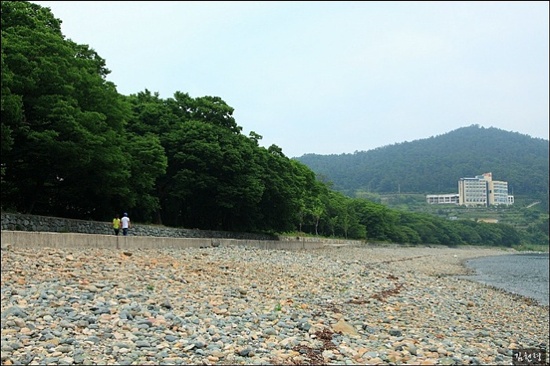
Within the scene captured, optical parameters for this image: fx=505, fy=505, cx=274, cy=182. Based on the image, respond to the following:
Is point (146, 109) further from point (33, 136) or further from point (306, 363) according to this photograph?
point (306, 363)

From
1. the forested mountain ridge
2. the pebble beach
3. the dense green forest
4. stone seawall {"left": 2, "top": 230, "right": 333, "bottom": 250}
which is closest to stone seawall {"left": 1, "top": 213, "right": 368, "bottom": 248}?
stone seawall {"left": 2, "top": 230, "right": 333, "bottom": 250}

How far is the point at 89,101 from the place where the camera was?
26.5 metres

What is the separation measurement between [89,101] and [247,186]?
54.2 feet

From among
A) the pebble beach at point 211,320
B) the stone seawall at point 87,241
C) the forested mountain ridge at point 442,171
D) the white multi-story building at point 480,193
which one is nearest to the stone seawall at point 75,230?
the stone seawall at point 87,241

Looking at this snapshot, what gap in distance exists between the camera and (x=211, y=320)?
34.7ft

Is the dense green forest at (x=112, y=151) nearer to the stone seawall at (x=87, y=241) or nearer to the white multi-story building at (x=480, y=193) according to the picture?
the stone seawall at (x=87, y=241)

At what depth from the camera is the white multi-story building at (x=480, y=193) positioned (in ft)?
470

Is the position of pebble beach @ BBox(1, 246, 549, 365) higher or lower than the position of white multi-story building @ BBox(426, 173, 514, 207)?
lower

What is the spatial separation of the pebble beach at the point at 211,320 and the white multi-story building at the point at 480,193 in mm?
134435

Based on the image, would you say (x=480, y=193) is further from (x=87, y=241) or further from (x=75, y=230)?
(x=87, y=241)

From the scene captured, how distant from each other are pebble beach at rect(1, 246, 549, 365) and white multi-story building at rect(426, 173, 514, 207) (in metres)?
134

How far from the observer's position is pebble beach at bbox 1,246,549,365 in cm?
841

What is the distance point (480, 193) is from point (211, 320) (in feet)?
506

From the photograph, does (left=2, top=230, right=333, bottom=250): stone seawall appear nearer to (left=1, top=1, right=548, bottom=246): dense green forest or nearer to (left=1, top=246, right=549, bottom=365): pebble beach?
(left=1, top=246, right=549, bottom=365): pebble beach
